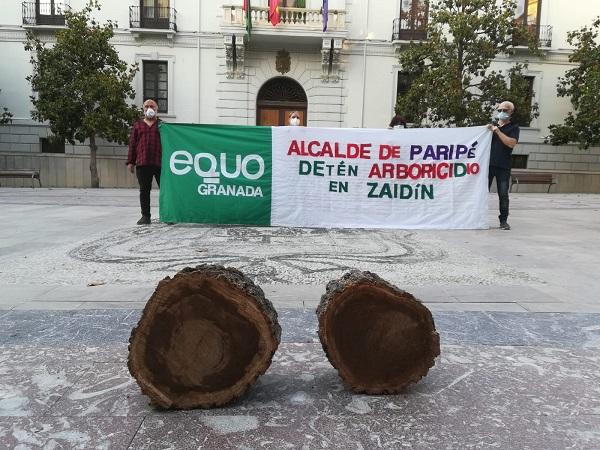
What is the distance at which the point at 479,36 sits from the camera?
18875 mm

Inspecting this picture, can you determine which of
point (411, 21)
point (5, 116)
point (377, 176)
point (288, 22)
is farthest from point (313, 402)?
point (5, 116)

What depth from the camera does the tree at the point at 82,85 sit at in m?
17.4

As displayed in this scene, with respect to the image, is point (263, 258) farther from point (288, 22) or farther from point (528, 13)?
point (528, 13)

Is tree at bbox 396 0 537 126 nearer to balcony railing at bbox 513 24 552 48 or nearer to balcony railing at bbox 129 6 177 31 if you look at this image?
balcony railing at bbox 513 24 552 48

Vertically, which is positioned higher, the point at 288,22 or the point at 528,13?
the point at 528,13

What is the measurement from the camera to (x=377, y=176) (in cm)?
788

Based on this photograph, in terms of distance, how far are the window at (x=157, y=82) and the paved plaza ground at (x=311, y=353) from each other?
15430 mm

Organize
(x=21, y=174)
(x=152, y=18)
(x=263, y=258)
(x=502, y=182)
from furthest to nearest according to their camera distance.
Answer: (x=152, y=18) < (x=21, y=174) < (x=502, y=182) < (x=263, y=258)

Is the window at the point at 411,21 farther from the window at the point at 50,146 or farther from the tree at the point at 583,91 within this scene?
the window at the point at 50,146

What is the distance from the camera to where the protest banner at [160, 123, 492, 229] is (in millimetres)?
7762

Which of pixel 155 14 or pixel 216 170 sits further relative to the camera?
pixel 155 14

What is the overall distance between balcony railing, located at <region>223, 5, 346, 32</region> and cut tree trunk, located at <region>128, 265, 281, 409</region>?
18715 millimetres

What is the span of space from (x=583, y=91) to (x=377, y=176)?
14330 mm

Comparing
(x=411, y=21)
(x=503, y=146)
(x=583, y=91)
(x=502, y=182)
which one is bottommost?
(x=502, y=182)
